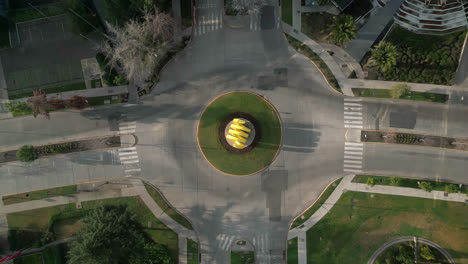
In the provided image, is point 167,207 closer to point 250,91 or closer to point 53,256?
point 53,256

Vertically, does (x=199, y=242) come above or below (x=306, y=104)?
below

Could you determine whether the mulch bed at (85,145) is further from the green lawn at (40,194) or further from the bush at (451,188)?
the bush at (451,188)

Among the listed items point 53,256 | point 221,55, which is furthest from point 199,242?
point 221,55

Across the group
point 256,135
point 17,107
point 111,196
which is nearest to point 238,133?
point 256,135

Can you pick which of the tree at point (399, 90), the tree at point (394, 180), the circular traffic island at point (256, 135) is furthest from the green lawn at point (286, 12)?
the tree at point (394, 180)

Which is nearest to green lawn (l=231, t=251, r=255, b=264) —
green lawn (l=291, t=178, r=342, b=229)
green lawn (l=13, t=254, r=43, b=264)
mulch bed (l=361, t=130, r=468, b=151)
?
green lawn (l=291, t=178, r=342, b=229)

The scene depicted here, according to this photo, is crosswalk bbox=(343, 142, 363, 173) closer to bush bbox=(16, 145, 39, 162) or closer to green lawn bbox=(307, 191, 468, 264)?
Answer: green lawn bbox=(307, 191, 468, 264)

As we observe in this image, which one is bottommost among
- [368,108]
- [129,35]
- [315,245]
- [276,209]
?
[315,245]
